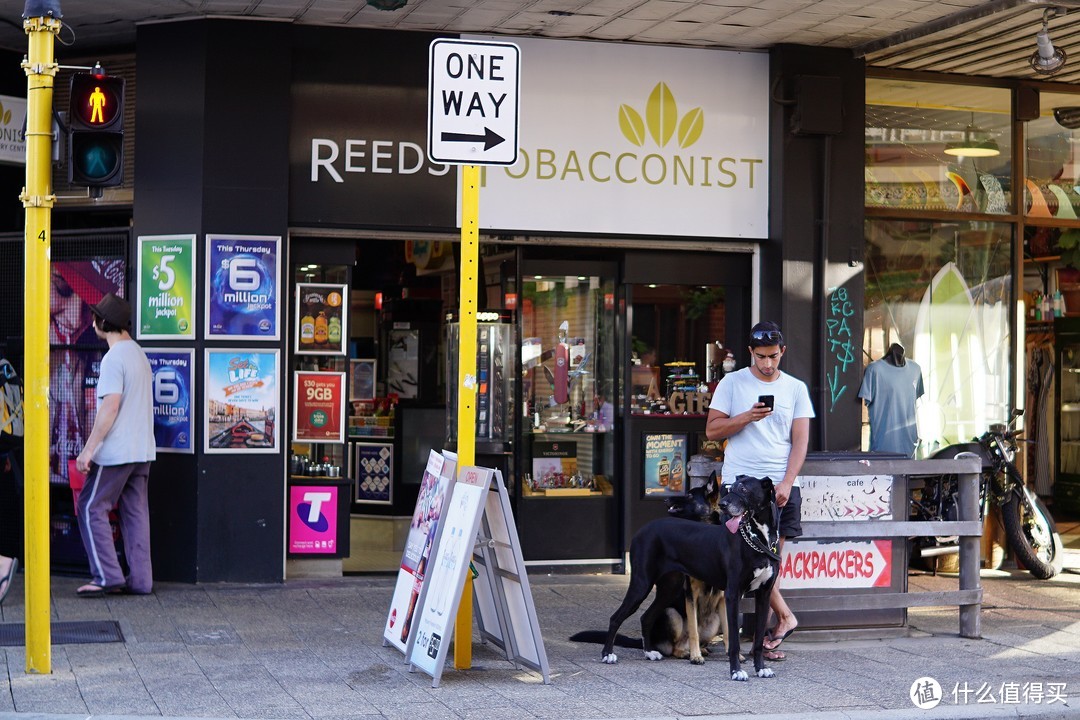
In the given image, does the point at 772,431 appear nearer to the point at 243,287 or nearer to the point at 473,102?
the point at 473,102

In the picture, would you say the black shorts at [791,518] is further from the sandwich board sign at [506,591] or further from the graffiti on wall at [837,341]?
the graffiti on wall at [837,341]

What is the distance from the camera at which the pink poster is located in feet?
33.1

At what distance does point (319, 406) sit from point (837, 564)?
166 inches

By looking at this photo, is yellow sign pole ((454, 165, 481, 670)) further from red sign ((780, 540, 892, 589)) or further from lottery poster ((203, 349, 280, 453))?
lottery poster ((203, 349, 280, 453))

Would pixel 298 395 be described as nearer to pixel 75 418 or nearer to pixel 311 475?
pixel 311 475

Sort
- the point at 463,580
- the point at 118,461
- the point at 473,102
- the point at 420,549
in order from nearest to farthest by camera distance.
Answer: the point at 463,580 → the point at 473,102 → the point at 420,549 → the point at 118,461

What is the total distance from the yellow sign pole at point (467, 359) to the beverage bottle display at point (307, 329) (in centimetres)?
326

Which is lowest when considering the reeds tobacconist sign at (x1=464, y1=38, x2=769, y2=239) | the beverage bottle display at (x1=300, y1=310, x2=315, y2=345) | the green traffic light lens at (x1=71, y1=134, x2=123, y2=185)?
the beverage bottle display at (x1=300, y1=310, x2=315, y2=345)

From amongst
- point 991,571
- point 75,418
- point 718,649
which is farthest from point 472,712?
point 991,571

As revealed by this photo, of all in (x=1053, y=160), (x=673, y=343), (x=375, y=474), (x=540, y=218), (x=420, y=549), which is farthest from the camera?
(x=375, y=474)

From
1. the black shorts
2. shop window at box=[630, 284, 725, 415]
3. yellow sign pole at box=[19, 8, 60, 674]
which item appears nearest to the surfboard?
shop window at box=[630, 284, 725, 415]

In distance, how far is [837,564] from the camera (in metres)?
8.12

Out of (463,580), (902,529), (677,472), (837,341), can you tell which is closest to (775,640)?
(902,529)
